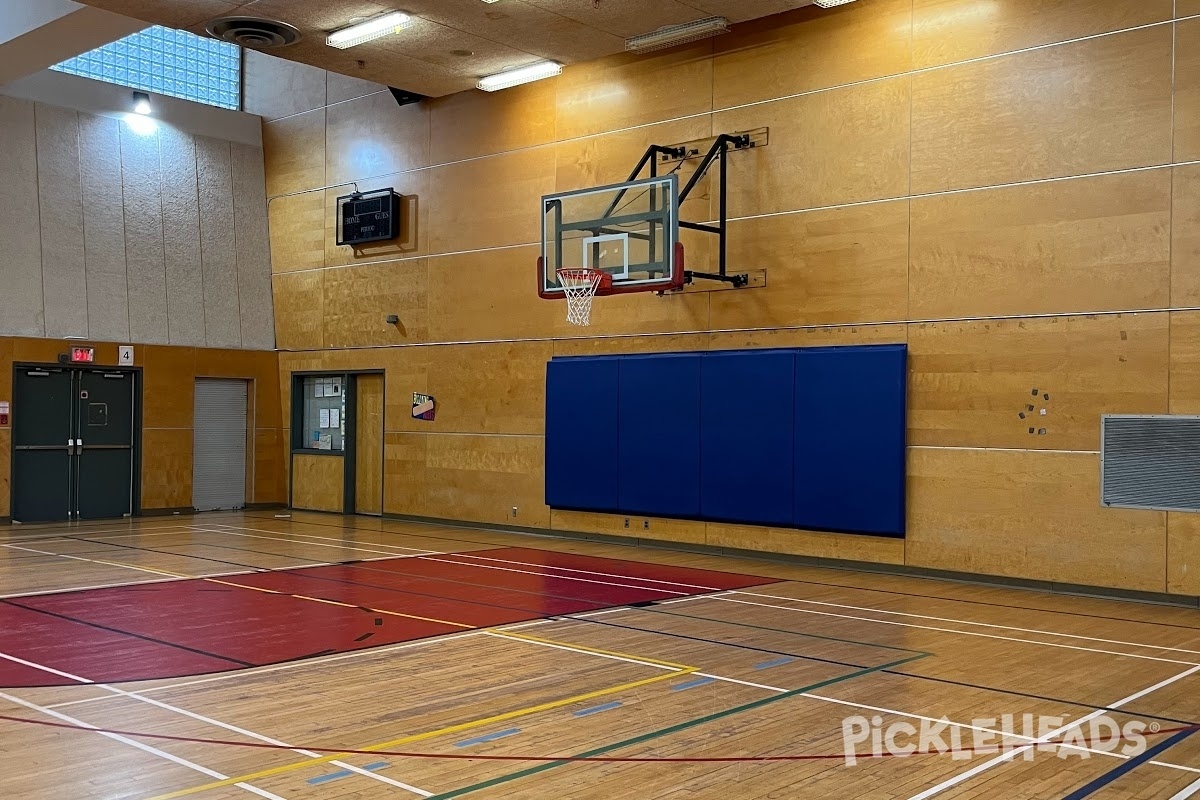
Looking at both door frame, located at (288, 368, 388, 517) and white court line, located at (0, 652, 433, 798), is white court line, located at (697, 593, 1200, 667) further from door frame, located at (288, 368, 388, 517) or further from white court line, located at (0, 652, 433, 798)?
door frame, located at (288, 368, 388, 517)

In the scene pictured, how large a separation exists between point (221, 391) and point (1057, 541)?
14.4 meters

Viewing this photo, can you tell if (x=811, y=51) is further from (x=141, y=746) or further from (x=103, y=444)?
(x=103, y=444)

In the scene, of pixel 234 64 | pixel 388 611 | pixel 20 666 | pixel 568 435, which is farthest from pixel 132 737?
pixel 234 64

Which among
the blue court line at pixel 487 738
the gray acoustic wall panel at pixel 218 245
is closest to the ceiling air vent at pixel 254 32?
the gray acoustic wall panel at pixel 218 245

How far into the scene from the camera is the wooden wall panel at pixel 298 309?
19844mm

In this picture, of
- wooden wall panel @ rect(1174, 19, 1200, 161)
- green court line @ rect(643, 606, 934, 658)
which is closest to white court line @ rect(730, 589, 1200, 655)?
green court line @ rect(643, 606, 934, 658)

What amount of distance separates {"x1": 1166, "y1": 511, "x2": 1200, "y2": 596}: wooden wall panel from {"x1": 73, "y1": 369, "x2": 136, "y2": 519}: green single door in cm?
1552

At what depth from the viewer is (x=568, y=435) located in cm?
1591

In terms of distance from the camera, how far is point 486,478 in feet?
56.3

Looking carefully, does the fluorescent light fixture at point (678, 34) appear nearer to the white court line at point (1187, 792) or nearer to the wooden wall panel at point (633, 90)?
the wooden wall panel at point (633, 90)

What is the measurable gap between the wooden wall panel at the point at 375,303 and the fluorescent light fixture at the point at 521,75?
3270mm

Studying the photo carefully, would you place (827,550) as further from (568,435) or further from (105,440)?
(105,440)

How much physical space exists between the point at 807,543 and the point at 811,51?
5.98 metres

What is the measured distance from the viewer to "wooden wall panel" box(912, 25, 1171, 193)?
438 inches
